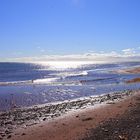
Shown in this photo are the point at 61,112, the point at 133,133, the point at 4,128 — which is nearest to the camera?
the point at 133,133

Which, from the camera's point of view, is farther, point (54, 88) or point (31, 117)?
point (54, 88)

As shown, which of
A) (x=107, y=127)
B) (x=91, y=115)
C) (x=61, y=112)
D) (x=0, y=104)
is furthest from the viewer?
(x=0, y=104)

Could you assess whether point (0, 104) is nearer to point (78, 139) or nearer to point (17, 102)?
point (17, 102)

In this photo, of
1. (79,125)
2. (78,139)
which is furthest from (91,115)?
(78,139)

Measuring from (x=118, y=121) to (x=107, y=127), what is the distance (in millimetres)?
1520

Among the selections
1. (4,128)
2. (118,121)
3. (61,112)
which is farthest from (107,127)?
(61,112)

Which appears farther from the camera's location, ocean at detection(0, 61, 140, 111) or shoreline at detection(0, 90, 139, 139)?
ocean at detection(0, 61, 140, 111)

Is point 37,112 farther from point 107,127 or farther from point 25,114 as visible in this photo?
point 107,127

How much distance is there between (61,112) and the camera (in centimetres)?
2472

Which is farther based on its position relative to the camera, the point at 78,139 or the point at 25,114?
the point at 25,114

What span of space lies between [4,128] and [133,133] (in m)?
8.46

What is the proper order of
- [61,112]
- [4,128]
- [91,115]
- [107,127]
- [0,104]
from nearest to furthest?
[107,127] < [4,128] < [91,115] < [61,112] < [0,104]

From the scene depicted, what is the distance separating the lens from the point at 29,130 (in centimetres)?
1898

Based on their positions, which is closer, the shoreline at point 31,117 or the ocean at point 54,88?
the shoreline at point 31,117
